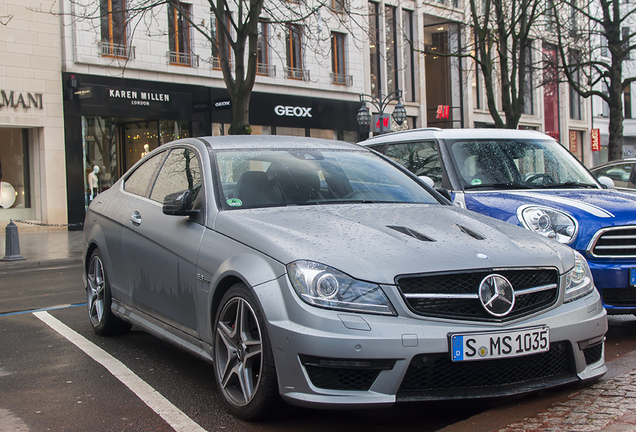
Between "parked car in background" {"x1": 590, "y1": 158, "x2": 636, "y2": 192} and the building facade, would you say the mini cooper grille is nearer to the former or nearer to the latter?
"parked car in background" {"x1": 590, "y1": 158, "x2": 636, "y2": 192}

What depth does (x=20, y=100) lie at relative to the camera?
69.7ft

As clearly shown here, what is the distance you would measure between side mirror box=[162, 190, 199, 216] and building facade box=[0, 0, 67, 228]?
1856cm

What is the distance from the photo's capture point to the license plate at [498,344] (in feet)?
10.9

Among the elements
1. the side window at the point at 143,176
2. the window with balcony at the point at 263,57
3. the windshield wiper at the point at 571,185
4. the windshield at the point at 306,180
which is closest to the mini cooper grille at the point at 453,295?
the windshield at the point at 306,180

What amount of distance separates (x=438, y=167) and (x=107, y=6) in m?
18.8

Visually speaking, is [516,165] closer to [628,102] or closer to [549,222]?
[549,222]

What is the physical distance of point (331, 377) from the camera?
3.34 m

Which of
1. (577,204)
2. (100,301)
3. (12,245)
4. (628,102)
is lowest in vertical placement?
(12,245)

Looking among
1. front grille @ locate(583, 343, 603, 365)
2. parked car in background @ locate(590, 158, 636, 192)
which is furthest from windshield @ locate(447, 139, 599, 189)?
parked car in background @ locate(590, 158, 636, 192)

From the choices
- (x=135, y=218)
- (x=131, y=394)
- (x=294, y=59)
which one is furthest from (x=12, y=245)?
(x=294, y=59)

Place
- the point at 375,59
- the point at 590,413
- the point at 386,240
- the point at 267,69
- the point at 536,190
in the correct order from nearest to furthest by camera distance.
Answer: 1. the point at 590,413
2. the point at 386,240
3. the point at 536,190
4. the point at 267,69
5. the point at 375,59

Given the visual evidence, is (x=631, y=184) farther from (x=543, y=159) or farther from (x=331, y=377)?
(x=331, y=377)

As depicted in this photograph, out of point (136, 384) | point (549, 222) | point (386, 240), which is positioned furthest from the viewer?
point (549, 222)

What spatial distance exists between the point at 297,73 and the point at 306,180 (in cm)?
2516
